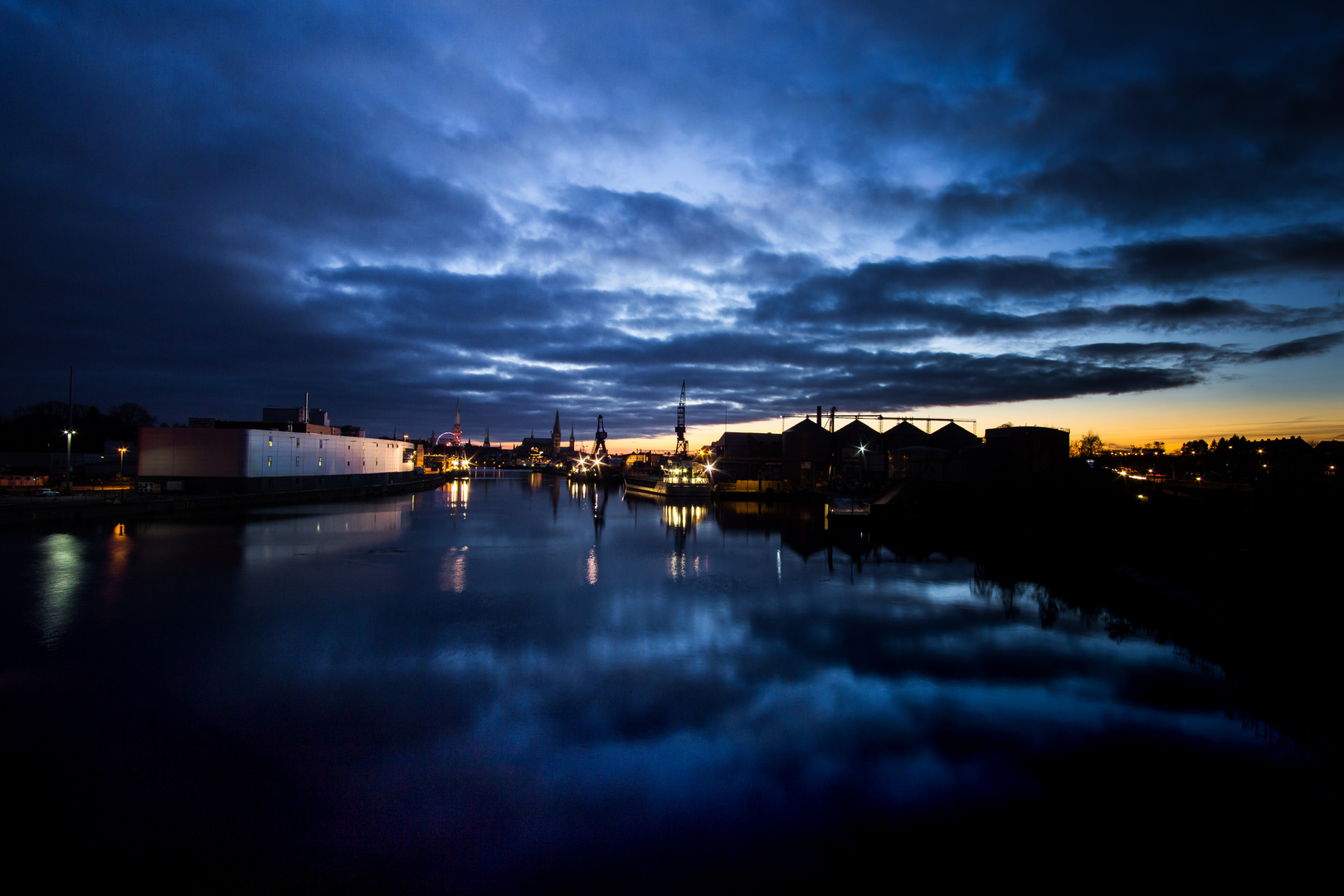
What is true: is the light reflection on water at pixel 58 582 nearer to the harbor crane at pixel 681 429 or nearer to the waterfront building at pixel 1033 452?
the waterfront building at pixel 1033 452

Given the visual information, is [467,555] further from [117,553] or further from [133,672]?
[133,672]

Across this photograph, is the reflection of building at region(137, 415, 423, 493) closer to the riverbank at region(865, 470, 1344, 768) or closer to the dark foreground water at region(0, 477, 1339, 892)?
the dark foreground water at region(0, 477, 1339, 892)

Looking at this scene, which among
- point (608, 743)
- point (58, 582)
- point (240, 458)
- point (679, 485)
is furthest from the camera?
point (679, 485)

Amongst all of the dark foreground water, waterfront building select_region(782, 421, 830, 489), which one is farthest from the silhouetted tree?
the dark foreground water

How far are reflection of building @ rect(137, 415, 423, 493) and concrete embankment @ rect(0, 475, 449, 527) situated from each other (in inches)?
51.8

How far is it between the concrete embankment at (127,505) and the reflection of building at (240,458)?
1316mm

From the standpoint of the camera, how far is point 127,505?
119ft

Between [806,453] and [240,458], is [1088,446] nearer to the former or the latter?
[806,453]

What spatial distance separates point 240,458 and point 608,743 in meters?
48.5

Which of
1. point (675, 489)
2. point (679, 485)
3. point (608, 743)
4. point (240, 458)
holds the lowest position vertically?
point (608, 743)

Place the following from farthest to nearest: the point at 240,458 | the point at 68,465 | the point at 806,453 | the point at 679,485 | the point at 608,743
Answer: the point at 806,453 → the point at 679,485 → the point at 240,458 → the point at 68,465 → the point at 608,743

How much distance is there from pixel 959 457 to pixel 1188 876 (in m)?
42.4

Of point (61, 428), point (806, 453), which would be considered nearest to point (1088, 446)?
point (806, 453)

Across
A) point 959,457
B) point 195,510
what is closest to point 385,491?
point 195,510
